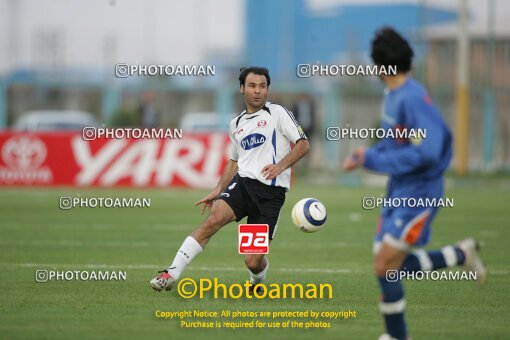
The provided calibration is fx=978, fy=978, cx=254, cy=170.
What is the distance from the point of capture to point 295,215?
9891mm

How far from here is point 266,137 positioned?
1012 cm

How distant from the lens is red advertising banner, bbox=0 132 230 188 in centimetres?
2509

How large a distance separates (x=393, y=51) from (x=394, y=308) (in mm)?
1965

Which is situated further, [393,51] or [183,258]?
[183,258]

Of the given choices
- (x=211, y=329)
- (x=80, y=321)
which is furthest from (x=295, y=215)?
(x=80, y=321)

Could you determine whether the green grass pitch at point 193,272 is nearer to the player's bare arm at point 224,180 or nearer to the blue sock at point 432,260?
the blue sock at point 432,260

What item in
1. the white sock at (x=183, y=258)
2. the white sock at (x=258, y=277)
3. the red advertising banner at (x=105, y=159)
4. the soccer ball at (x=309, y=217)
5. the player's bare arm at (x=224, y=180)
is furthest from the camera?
the red advertising banner at (x=105, y=159)

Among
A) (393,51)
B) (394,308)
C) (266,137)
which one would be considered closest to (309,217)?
(266,137)

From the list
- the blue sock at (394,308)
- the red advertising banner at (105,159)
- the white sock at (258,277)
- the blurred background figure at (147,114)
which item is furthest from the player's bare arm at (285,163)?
the blurred background figure at (147,114)

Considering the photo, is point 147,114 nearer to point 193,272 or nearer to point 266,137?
point 193,272

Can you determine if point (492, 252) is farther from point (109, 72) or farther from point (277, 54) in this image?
point (277, 54)

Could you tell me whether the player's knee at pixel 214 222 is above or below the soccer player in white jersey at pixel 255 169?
below

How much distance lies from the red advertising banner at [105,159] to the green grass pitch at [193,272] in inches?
125

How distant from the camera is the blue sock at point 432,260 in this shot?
787cm
